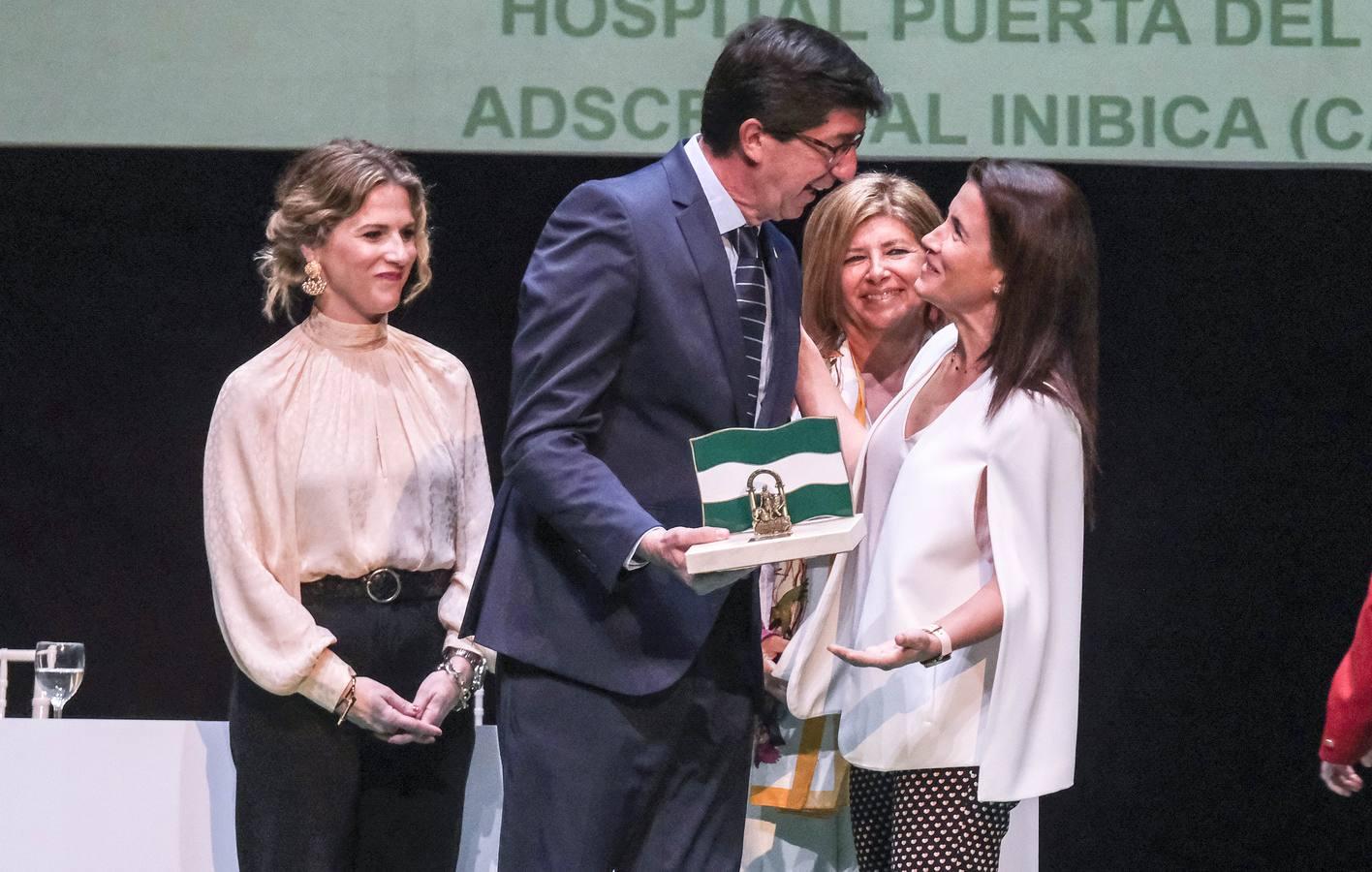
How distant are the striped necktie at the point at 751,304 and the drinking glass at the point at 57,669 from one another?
5.86 ft

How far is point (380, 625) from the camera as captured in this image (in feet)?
8.36

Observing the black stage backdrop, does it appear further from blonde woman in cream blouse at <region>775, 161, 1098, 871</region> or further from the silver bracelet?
blonde woman in cream blouse at <region>775, 161, 1098, 871</region>

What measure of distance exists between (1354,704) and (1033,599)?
881 mm

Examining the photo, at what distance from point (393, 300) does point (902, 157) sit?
157cm

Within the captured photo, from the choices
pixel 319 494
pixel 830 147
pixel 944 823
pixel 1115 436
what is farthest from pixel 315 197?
pixel 1115 436

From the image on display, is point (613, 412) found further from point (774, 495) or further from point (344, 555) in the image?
point (344, 555)

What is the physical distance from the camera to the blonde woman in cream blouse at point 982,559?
2113 millimetres

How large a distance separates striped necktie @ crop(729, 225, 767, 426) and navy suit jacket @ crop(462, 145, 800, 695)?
2.1 inches

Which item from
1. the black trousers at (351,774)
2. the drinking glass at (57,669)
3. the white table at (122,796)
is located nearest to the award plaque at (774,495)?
the black trousers at (351,774)

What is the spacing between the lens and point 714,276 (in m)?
1.94

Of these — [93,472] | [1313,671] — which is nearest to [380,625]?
[93,472]

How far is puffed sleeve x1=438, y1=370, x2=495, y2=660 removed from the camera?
2.60m

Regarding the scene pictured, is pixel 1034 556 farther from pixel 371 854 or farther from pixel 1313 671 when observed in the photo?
pixel 1313 671

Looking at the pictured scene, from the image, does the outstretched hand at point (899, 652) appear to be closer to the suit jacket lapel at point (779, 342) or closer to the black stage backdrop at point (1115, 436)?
the suit jacket lapel at point (779, 342)
